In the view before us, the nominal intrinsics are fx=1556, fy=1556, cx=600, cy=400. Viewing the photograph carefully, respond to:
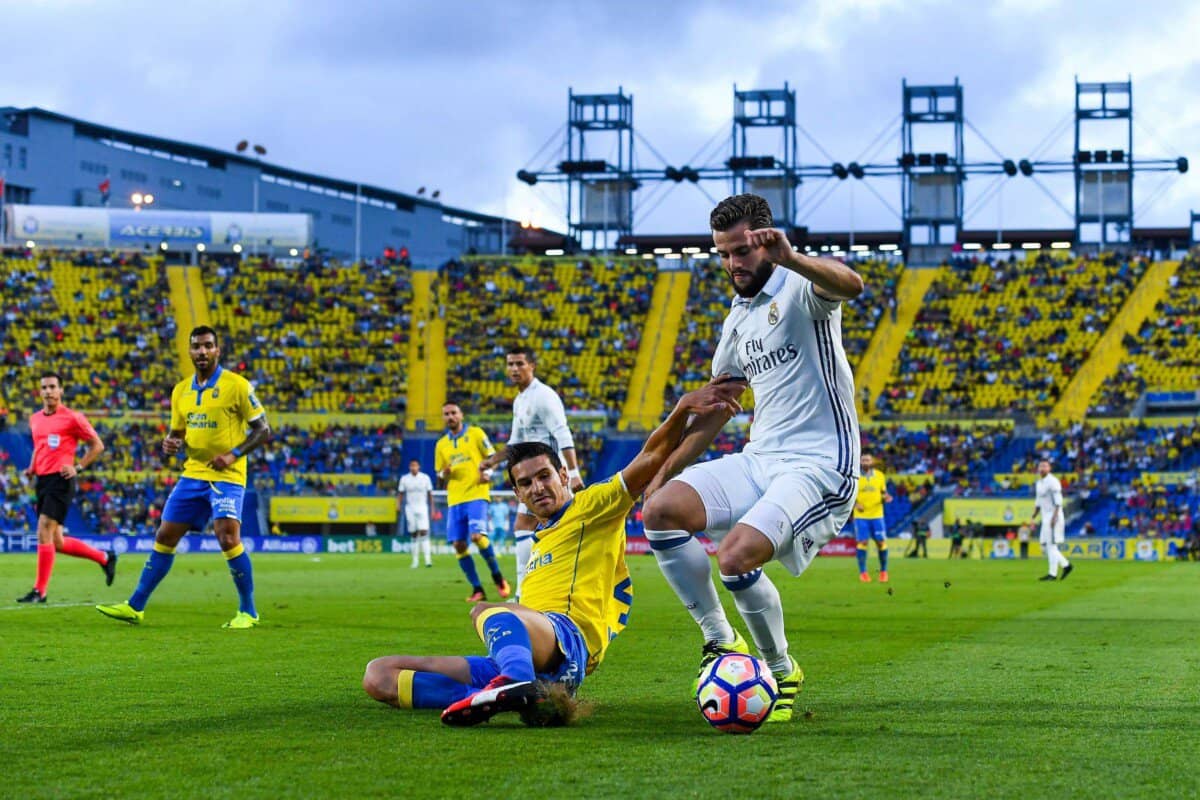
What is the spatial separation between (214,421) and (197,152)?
9273 cm

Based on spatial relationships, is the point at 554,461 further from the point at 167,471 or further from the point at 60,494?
the point at 167,471

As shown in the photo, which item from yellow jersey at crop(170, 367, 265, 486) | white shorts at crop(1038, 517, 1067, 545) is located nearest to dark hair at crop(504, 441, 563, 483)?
yellow jersey at crop(170, 367, 265, 486)

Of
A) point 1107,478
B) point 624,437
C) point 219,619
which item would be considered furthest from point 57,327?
point 219,619

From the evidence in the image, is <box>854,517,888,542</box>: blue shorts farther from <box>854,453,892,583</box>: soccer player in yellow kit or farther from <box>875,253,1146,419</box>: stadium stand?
<box>875,253,1146,419</box>: stadium stand

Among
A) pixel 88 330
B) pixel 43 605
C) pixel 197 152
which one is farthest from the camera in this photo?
pixel 197 152

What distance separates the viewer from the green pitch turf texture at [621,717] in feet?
18.2

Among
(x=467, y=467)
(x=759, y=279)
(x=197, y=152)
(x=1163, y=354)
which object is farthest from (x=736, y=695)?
(x=197, y=152)

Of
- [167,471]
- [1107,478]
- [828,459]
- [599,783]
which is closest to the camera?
[599,783]

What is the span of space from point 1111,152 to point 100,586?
5405cm

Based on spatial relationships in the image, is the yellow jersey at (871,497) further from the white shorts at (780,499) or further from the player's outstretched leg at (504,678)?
the player's outstretched leg at (504,678)

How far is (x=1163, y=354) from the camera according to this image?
54.1 meters

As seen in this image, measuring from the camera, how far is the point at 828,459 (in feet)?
25.1

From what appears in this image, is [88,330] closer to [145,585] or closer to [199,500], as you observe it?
[145,585]

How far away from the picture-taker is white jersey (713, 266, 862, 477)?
7586 mm
